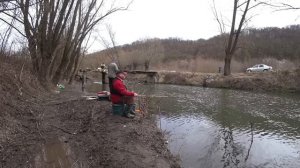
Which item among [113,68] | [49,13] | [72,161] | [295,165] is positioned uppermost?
[49,13]

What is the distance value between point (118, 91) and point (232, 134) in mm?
3872

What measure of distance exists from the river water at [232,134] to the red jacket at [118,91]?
1.76 metres

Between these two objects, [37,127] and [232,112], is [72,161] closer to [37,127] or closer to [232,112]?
[37,127]

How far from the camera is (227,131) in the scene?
441 inches

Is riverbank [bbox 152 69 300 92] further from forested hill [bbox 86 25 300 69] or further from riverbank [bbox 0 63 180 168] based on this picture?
riverbank [bbox 0 63 180 168]

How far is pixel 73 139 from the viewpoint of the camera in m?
7.55

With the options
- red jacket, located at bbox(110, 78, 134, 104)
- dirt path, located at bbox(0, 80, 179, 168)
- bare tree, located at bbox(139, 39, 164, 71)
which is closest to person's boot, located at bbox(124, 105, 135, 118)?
dirt path, located at bbox(0, 80, 179, 168)

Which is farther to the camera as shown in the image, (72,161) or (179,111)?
(179,111)

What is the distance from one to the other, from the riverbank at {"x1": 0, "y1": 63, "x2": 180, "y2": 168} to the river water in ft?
3.27

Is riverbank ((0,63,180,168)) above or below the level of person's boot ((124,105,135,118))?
below

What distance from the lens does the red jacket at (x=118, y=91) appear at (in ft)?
30.6

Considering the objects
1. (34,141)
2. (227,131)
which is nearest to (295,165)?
(227,131)

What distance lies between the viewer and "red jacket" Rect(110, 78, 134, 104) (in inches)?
367

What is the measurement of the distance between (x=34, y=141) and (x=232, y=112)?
32.6 feet
